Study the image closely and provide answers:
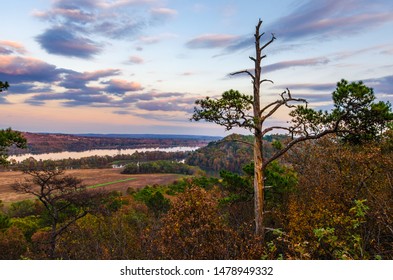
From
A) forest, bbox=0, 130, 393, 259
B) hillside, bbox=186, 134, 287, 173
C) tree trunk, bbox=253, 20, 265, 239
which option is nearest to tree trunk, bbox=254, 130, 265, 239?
tree trunk, bbox=253, 20, 265, 239

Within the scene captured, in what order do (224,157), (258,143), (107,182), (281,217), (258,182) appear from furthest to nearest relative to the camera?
(224,157) → (107,182) → (281,217) → (258,182) → (258,143)

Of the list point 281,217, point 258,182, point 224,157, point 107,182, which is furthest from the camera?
point 224,157

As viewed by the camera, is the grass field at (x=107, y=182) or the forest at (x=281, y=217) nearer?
the forest at (x=281, y=217)

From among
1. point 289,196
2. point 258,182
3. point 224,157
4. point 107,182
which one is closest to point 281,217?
point 289,196

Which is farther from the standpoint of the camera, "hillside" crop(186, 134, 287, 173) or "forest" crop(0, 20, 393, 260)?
"hillside" crop(186, 134, 287, 173)

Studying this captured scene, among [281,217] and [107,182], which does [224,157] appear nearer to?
[107,182]

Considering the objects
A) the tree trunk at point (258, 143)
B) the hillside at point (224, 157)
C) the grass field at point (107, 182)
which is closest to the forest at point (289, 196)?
the tree trunk at point (258, 143)

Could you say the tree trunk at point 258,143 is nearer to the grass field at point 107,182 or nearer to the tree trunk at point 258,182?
the tree trunk at point 258,182

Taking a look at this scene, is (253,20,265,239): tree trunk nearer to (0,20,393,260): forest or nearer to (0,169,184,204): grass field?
(0,20,393,260): forest

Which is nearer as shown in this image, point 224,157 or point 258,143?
point 258,143

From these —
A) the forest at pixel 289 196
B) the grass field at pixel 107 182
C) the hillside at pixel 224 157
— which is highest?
the forest at pixel 289 196

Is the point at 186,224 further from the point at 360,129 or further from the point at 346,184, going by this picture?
the point at 346,184

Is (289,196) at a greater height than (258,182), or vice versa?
(258,182)

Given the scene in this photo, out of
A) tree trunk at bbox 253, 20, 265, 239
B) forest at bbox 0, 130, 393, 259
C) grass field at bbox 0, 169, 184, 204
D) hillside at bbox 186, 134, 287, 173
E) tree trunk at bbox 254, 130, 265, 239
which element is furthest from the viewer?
hillside at bbox 186, 134, 287, 173
